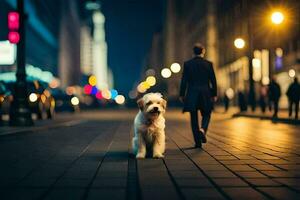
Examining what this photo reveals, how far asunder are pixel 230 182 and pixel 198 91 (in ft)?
14.2

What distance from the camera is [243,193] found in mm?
5211

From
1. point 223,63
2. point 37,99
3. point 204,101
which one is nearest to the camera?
point 204,101

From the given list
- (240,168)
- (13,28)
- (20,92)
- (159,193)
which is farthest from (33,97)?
(159,193)

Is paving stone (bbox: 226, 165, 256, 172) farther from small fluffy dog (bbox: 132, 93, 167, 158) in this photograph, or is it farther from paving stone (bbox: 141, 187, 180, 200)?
paving stone (bbox: 141, 187, 180, 200)

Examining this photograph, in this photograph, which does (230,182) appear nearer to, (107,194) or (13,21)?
(107,194)

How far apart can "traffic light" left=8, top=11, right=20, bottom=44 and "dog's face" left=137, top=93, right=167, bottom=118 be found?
29.7 feet

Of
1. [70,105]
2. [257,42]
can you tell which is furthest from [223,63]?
[257,42]

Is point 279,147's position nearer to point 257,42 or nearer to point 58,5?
point 257,42

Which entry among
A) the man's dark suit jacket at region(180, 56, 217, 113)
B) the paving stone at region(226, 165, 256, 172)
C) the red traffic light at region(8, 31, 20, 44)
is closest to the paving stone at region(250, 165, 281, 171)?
the paving stone at region(226, 165, 256, 172)

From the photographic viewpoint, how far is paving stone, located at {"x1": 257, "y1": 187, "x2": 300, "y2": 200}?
4988 millimetres

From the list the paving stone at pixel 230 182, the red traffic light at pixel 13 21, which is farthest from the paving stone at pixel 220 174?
the red traffic light at pixel 13 21

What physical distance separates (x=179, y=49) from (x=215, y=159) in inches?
4802

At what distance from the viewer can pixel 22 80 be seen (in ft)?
55.0

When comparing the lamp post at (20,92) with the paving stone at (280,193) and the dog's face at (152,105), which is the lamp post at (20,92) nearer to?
the dog's face at (152,105)
